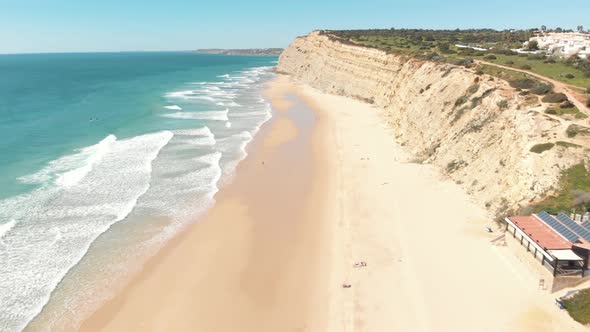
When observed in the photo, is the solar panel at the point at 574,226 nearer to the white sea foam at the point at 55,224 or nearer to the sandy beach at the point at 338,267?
the sandy beach at the point at 338,267

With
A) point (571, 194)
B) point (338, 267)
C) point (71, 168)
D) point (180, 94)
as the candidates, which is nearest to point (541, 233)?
point (571, 194)

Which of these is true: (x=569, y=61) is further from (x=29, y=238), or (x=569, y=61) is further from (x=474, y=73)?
(x=29, y=238)

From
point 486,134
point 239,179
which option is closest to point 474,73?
point 486,134

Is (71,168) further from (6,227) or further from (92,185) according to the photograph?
(6,227)

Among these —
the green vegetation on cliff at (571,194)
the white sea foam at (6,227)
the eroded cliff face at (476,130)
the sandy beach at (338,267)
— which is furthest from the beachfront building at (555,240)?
the white sea foam at (6,227)

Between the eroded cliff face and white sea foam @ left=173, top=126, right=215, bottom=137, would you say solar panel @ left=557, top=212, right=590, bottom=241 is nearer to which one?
the eroded cliff face

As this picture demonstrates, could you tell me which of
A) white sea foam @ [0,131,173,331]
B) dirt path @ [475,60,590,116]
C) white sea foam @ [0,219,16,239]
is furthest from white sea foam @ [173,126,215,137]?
dirt path @ [475,60,590,116]
